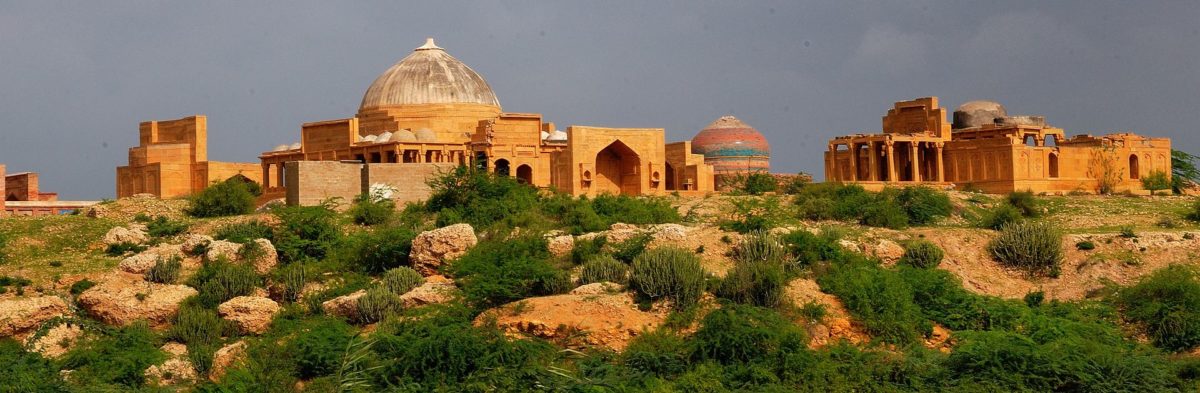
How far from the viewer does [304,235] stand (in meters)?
26.1

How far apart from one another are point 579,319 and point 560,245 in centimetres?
379

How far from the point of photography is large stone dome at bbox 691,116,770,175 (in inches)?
2320

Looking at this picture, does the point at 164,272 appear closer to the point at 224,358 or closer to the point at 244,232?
the point at 244,232

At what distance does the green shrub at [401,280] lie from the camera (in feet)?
76.3

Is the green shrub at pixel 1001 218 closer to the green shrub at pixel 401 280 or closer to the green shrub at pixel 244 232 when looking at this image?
the green shrub at pixel 401 280

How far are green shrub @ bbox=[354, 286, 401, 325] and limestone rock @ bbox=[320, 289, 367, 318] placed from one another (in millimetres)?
59

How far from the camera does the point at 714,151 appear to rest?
59.5m

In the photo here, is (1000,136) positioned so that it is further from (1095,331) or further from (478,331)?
(478,331)

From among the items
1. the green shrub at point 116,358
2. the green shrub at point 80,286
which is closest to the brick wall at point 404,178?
the green shrub at point 80,286

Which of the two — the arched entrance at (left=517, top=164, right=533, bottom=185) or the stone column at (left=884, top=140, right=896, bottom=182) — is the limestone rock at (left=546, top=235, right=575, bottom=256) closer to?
the arched entrance at (left=517, top=164, right=533, bottom=185)

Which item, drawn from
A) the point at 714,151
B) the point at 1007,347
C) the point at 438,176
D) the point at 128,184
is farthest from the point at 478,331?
the point at 714,151

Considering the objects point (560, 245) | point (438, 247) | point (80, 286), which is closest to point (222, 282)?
point (80, 286)

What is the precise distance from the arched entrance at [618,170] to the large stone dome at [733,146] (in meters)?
20.9

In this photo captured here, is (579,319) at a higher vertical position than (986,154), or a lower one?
lower
